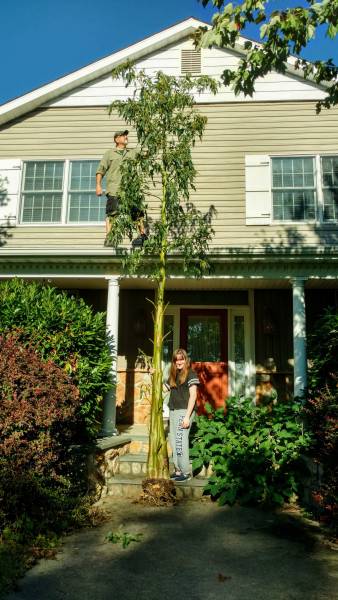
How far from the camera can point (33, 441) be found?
5.14m

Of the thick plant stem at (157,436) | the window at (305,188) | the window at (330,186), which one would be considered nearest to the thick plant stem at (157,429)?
the thick plant stem at (157,436)

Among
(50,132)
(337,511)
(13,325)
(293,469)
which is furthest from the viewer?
(50,132)

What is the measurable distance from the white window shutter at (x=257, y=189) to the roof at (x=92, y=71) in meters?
2.35

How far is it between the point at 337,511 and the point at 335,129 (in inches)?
301

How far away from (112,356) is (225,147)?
4951mm

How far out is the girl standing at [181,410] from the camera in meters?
6.50

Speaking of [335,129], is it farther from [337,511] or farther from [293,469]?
[337,511]

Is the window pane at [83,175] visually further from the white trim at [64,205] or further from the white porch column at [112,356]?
the white porch column at [112,356]

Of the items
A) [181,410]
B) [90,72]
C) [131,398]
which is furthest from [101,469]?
[90,72]

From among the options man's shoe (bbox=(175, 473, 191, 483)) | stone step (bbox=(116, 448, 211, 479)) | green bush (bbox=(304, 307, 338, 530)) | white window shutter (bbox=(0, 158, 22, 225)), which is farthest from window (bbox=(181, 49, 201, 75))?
man's shoe (bbox=(175, 473, 191, 483))

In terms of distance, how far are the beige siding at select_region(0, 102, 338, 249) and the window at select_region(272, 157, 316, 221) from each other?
0.22 m

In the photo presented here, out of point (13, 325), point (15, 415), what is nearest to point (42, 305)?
point (13, 325)

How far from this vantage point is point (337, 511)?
4.77 metres

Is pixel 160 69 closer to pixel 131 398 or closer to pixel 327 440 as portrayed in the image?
pixel 131 398
